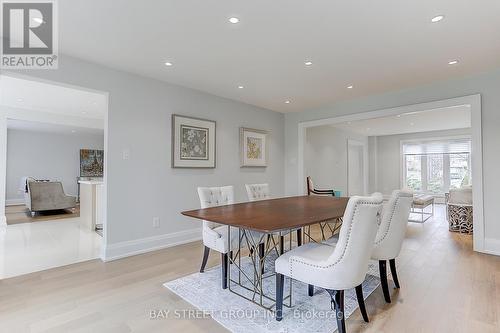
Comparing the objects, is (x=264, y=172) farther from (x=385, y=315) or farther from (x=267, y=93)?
(x=385, y=315)

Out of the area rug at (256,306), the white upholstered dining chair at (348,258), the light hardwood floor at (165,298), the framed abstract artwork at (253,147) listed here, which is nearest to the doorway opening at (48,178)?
the light hardwood floor at (165,298)

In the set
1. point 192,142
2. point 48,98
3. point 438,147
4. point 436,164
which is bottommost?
point 436,164

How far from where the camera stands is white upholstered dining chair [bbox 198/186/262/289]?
7.61ft

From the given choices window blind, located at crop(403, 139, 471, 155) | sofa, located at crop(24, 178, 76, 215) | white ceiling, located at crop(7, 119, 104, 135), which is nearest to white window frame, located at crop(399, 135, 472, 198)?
window blind, located at crop(403, 139, 471, 155)

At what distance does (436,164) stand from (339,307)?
8.55 meters

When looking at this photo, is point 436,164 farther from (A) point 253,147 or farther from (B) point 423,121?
Result: (A) point 253,147

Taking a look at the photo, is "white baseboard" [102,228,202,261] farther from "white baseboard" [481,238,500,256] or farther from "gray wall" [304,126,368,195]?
"white baseboard" [481,238,500,256]

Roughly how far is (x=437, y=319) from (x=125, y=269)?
9.45ft

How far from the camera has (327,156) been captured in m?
6.85

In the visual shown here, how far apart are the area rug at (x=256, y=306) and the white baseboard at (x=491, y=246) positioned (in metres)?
1.92

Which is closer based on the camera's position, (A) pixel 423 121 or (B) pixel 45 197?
(B) pixel 45 197

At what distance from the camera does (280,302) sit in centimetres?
181

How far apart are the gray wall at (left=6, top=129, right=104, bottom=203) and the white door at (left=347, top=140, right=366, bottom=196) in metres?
9.03

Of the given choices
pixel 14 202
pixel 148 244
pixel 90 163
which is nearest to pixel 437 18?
pixel 148 244
